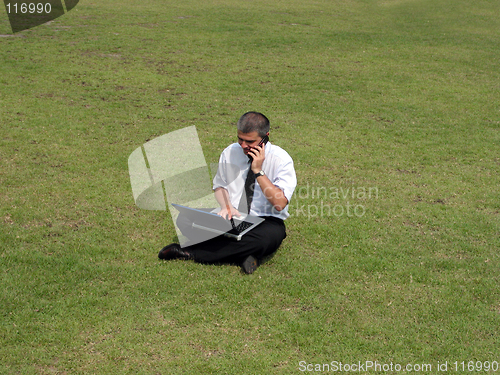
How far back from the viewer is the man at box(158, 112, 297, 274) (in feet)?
21.5

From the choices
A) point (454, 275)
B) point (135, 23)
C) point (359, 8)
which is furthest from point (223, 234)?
point (359, 8)

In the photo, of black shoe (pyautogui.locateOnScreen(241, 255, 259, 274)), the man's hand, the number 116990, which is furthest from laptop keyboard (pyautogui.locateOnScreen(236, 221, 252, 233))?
the number 116990

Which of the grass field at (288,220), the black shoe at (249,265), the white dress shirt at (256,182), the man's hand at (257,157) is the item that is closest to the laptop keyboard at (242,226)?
the white dress shirt at (256,182)

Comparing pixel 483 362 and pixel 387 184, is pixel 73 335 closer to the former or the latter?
pixel 483 362

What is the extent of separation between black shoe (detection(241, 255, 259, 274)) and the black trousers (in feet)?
0.19

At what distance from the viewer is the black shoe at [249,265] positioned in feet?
21.6

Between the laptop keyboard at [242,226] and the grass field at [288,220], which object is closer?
the grass field at [288,220]

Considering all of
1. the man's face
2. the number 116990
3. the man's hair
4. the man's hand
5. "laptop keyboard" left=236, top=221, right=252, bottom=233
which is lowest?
"laptop keyboard" left=236, top=221, right=252, bottom=233

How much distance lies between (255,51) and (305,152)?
10383 mm

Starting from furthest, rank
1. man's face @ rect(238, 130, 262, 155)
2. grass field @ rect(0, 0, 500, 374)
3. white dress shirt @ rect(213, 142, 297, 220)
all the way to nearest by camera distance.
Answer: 1. white dress shirt @ rect(213, 142, 297, 220)
2. man's face @ rect(238, 130, 262, 155)
3. grass field @ rect(0, 0, 500, 374)

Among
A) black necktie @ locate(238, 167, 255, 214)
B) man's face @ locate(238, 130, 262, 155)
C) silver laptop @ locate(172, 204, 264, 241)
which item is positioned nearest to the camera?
silver laptop @ locate(172, 204, 264, 241)

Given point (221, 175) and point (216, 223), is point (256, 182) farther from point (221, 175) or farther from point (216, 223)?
point (216, 223)

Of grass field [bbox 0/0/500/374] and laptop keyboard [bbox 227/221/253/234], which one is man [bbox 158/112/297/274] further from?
grass field [bbox 0/0/500/374]

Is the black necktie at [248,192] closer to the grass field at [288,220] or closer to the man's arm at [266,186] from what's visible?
the man's arm at [266,186]
